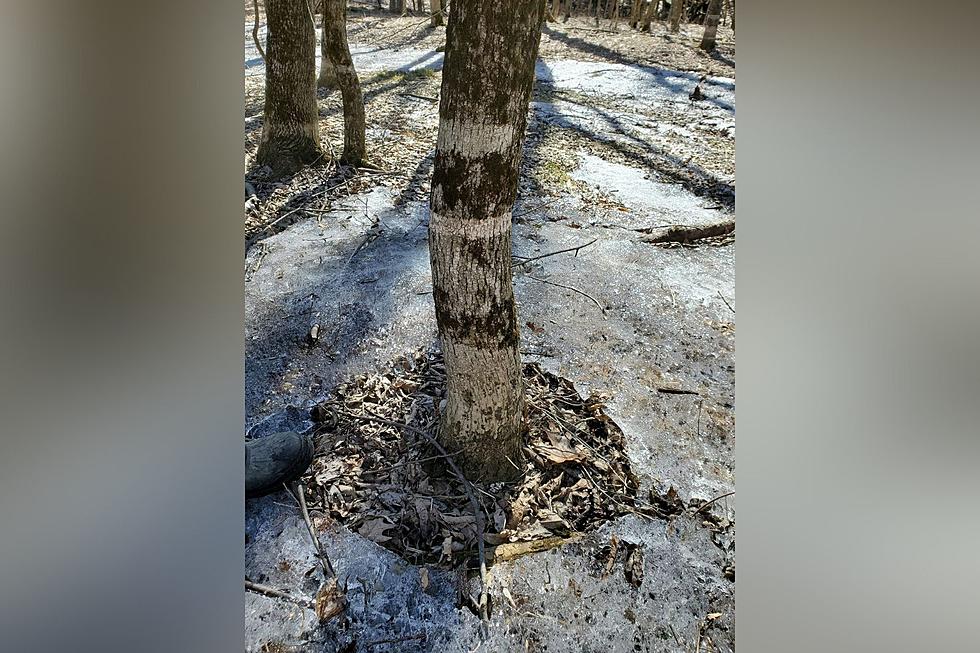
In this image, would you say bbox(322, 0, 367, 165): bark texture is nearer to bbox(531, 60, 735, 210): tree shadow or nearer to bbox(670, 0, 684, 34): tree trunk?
bbox(531, 60, 735, 210): tree shadow

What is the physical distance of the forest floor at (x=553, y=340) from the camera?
1.48 m

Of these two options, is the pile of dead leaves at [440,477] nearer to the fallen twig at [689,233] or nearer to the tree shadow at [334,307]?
the tree shadow at [334,307]

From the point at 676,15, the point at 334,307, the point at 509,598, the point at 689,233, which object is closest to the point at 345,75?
the point at 334,307

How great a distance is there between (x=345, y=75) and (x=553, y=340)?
2414 mm

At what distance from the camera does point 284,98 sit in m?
3.98

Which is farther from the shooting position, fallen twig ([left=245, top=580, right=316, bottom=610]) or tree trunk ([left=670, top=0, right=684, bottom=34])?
tree trunk ([left=670, top=0, right=684, bottom=34])

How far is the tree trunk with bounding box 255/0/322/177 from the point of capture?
372cm

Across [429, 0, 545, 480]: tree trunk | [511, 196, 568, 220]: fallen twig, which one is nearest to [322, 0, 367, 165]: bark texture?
[511, 196, 568, 220]: fallen twig

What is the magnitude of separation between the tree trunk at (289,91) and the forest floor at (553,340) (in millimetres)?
201

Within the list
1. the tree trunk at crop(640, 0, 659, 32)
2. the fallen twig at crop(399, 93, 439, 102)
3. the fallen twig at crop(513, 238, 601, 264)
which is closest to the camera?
the fallen twig at crop(513, 238, 601, 264)

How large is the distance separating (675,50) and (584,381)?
7943 millimetres

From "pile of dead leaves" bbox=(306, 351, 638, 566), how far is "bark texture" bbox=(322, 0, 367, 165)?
2446 millimetres
